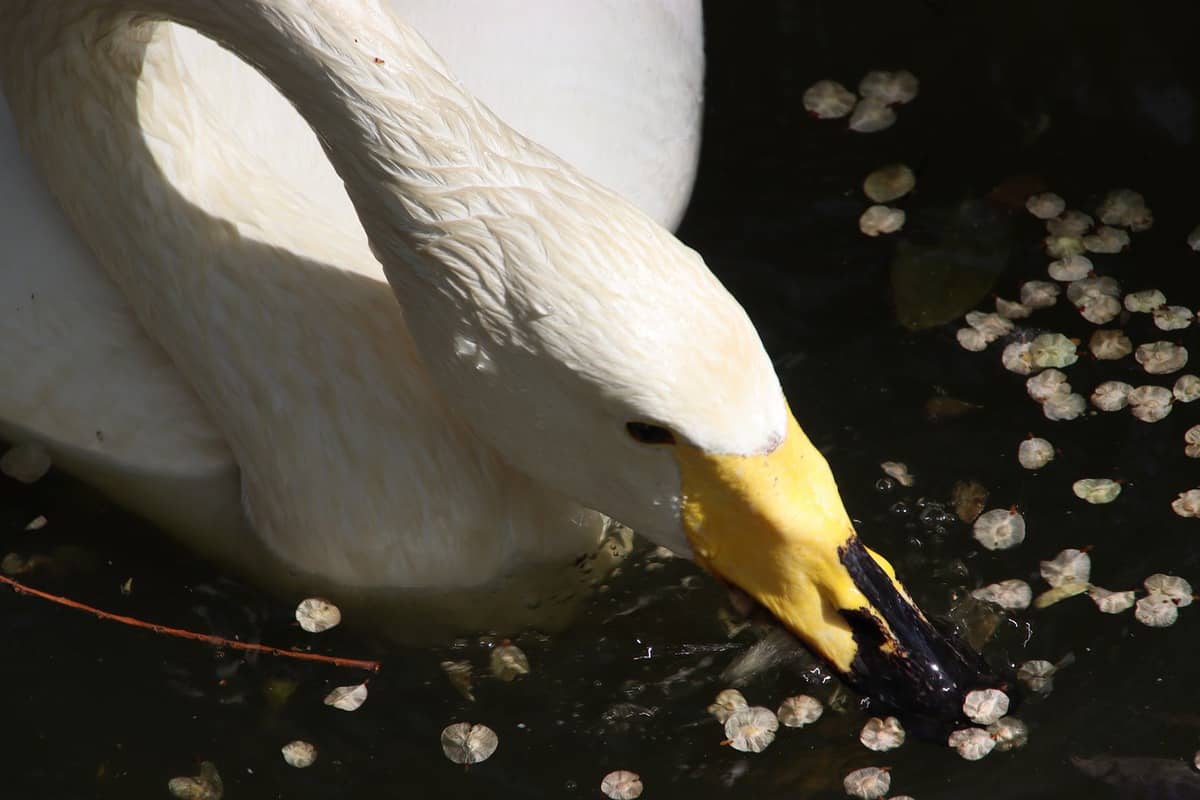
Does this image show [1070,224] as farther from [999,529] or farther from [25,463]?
[25,463]

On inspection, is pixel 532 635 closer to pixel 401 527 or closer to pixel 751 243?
pixel 401 527

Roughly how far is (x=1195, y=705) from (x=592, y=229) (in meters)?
1.64

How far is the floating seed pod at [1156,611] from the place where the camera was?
3.21 m

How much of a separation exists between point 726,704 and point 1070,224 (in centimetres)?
174

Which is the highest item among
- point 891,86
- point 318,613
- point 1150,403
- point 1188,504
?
point 891,86

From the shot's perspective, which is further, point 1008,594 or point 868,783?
point 1008,594

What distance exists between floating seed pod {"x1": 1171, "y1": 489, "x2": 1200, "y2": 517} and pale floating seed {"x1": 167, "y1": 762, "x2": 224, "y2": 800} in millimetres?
2166

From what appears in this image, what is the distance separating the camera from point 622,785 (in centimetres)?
306

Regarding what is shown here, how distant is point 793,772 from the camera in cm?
304

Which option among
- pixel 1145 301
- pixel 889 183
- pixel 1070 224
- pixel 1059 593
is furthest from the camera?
pixel 889 183

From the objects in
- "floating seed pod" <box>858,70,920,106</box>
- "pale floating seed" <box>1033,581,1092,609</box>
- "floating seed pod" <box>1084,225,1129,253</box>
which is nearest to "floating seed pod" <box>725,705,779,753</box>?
"pale floating seed" <box>1033,581,1092,609</box>

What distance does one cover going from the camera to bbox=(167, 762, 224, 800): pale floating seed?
3139 mm

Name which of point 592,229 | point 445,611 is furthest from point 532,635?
point 592,229

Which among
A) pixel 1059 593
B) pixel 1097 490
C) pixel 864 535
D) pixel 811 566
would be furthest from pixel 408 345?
pixel 1097 490
